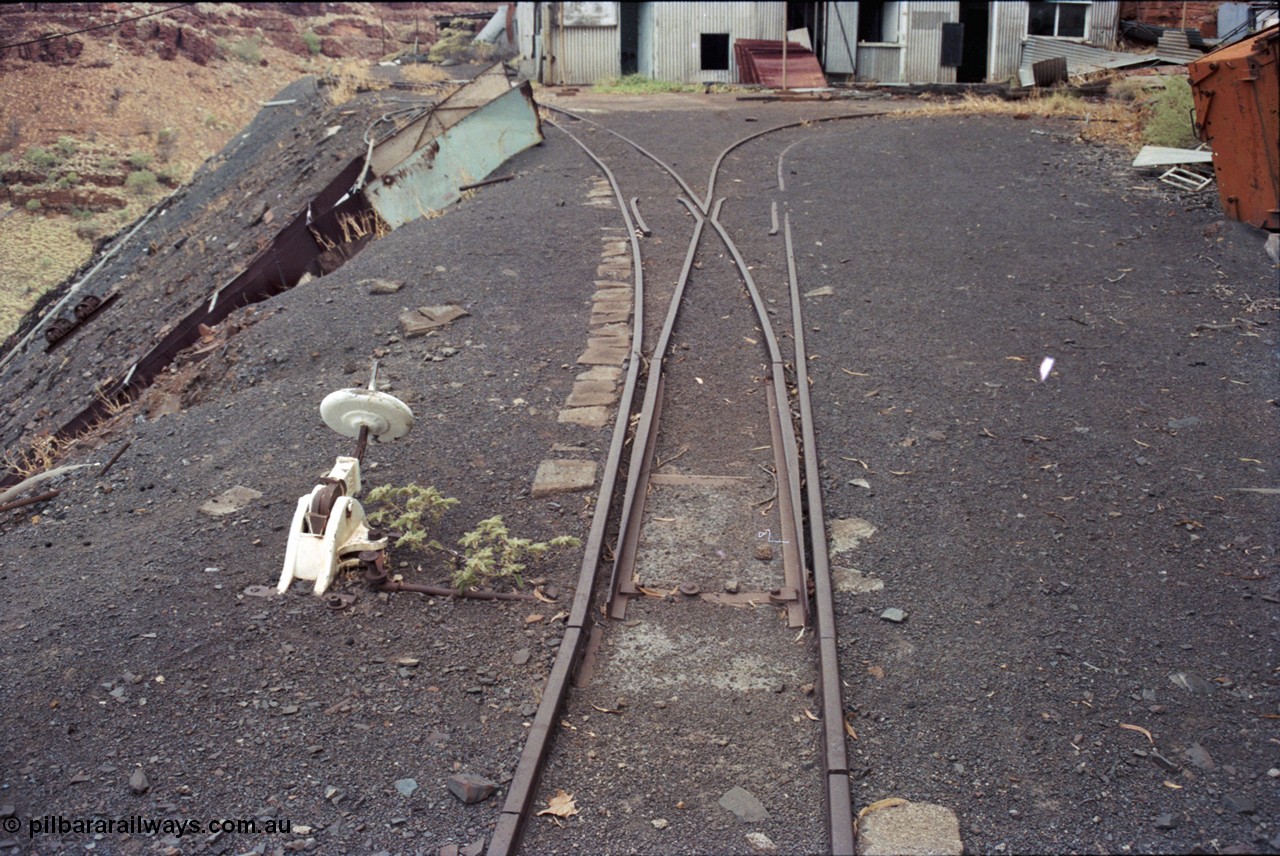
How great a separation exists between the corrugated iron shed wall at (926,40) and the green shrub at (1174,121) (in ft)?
44.6

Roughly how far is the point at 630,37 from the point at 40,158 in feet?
51.5

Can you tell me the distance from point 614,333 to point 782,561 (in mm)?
3517

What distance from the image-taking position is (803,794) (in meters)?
3.88

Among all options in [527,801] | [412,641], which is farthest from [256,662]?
[527,801]

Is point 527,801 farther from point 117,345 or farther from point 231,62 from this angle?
point 231,62

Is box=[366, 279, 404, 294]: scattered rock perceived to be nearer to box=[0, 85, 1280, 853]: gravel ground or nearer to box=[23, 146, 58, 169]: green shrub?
box=[0, 85, 1280, 853]: gravel ground

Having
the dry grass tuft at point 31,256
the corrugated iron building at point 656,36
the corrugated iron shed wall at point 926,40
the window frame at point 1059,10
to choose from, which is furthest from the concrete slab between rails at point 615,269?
the window frame at point 1059,10

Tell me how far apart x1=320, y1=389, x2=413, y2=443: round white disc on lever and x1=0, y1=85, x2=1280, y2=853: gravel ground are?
674 mm

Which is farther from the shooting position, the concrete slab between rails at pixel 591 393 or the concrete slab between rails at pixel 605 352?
the concrete slab between rails at pixel 605 352

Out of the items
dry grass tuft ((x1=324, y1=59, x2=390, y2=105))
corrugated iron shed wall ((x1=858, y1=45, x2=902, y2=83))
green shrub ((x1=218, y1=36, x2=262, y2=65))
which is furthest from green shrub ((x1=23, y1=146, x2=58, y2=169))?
corrugated iron shed wall ((x1=858, y1=45, x2=902, y2=83))

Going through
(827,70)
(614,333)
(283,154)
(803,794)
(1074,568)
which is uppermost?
(827,70)

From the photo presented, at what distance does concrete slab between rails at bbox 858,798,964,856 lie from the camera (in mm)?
3578

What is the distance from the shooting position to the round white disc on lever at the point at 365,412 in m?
5.58

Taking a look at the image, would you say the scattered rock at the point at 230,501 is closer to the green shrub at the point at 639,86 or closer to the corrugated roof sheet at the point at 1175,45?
the green shrub at the point at 639,86
